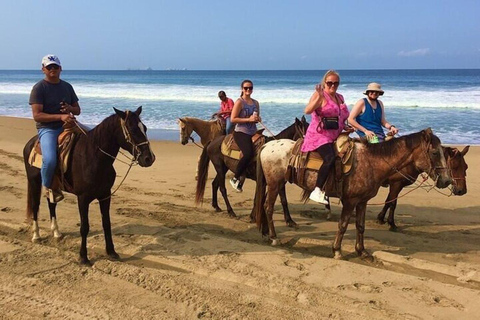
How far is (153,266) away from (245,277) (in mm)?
1113

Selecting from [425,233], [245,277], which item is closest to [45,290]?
[245,277]

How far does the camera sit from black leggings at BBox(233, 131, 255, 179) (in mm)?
6516

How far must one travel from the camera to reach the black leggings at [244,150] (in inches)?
257

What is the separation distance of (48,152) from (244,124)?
9.69ft

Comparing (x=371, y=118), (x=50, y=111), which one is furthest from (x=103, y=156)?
(x=371, y=118)

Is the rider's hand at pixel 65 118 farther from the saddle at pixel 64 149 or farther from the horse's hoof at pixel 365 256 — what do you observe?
the horse's hoof at pixel 365 256

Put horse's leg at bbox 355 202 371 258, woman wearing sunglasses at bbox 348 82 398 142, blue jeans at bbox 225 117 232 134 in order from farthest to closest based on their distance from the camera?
blue jeans at bbox 225 117 232 134, woman wearing sunglasses at bbox 348 82 398 142, horse's leg at bbox 355 202 371 258

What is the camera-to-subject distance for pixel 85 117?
70.3 ft

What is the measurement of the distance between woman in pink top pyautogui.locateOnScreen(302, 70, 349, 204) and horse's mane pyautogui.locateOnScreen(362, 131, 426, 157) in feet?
1.53

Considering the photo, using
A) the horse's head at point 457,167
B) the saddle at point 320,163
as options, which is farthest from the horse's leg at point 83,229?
the horse's head at point 457,167

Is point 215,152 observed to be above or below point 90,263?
above

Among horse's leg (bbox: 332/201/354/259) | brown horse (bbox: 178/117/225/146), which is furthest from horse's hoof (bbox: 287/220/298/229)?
brown horse (bbox: 178/117/225/146)

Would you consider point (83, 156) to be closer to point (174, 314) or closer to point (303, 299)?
point (174, 314)

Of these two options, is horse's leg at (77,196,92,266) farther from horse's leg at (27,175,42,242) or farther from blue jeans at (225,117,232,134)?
blue jeans at (225,117,232,134)
